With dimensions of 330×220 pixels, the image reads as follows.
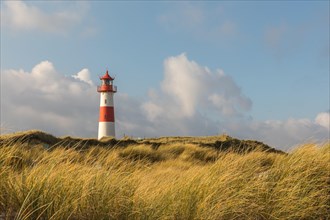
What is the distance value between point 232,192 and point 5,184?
2566mm

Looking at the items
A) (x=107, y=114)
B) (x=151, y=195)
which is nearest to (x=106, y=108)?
(x=107, y=114)

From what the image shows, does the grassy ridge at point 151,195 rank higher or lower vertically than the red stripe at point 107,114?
lower

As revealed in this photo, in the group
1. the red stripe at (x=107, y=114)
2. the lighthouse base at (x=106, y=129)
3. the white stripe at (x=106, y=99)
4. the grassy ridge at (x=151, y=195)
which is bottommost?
the grassy ridge at (x=151, y=195)

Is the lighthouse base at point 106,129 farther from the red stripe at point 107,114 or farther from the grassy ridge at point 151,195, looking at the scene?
the grassy ridge at point 151,195

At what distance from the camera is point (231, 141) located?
20.9 m

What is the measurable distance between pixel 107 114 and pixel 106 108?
0.49m

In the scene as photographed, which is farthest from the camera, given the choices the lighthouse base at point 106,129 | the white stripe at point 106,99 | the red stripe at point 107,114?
the white stripe at point 106,99

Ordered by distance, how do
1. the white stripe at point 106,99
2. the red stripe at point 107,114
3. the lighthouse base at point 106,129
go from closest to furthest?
the lighthouse base at point 106,129 < the red stripe at point 107,114 < the white stripe at point 106,99

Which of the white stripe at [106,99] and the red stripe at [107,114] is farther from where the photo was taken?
the white stripe at [106,99]

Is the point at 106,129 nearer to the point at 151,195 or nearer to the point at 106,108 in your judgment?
the point at 106,108

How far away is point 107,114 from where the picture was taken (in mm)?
30266

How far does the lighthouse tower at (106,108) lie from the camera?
2911cm

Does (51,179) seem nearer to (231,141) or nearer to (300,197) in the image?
(300,197)

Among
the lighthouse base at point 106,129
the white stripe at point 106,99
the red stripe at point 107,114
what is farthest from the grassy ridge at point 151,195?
the white stripe at point 106,99
